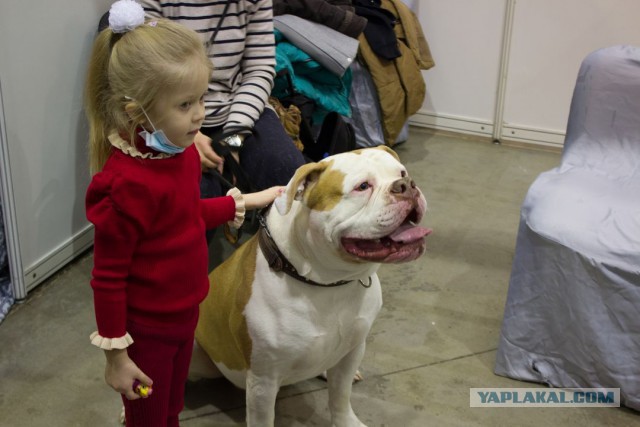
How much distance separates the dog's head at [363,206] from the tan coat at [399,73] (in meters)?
2.05

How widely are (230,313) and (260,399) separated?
208 millimetres

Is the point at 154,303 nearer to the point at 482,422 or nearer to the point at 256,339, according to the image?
the point at 256,339

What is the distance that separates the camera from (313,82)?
317cm

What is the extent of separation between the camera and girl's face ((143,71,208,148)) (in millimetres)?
1316

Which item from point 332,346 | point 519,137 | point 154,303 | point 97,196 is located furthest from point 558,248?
point 519,137

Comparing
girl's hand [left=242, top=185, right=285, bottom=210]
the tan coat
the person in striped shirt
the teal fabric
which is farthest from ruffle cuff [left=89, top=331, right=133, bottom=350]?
the tan coat

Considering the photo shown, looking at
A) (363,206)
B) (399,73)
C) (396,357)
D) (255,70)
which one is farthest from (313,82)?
(363,206)

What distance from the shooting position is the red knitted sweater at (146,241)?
130 cm

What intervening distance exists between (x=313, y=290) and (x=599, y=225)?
904mm

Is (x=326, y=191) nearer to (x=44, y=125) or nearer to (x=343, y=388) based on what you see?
(x=343, y=388)

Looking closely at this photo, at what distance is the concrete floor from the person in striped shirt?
61 centimetres

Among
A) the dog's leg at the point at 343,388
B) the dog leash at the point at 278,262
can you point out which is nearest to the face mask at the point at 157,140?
the dog leash at the point at 278,262

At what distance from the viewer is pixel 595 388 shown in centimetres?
208

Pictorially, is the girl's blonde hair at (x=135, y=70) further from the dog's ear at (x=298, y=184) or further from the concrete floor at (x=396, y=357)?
the concrete floor at (x=396, y=357)
